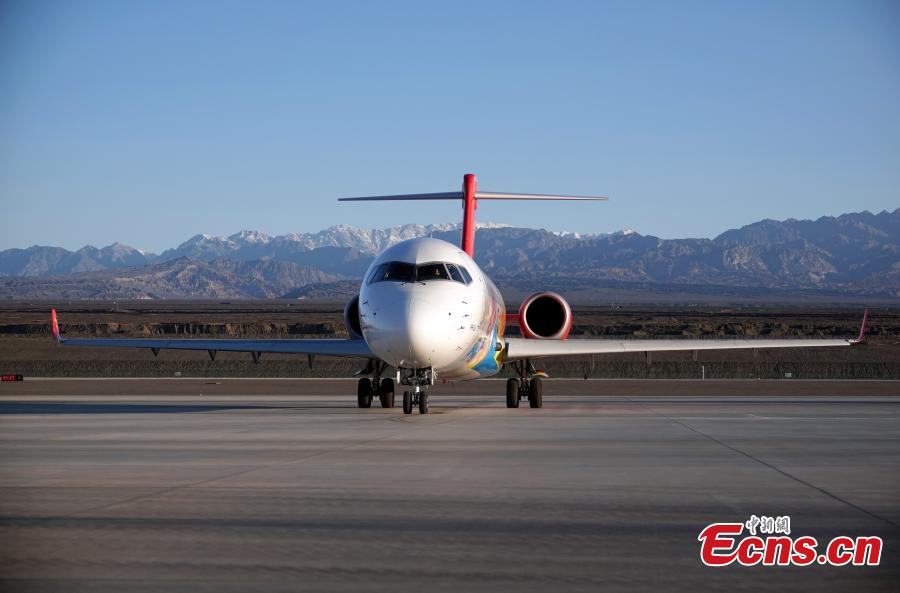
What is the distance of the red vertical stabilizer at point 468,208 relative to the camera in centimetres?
3372

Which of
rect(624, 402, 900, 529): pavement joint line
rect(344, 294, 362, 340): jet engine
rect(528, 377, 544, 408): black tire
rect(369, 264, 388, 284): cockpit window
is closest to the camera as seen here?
rect(624, 402, 900, 529): pavement joint line

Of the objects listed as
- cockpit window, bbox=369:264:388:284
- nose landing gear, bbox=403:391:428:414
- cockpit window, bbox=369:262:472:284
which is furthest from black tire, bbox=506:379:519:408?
cockpit window, bbox=369:264:388:284

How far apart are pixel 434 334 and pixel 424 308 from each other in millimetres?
540

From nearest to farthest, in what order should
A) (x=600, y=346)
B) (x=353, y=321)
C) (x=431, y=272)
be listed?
(x=431, y=272)
(x=353, y=321)
(x=600, y=346)

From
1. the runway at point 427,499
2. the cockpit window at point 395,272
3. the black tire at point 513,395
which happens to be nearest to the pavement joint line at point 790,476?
the runway at point 427,499

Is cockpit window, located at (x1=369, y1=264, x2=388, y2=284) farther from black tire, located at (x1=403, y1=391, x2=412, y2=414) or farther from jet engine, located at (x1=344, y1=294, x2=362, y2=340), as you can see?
jet engine, located at (x1=344, y1=294, x2=362, y2=340)

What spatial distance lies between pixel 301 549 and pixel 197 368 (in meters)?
43.8

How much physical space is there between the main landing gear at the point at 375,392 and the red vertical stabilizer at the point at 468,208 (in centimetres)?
796

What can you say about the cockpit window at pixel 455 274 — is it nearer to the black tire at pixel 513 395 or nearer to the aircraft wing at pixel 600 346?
the aircraft wing at pixel 600 346

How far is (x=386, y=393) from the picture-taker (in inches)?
1047

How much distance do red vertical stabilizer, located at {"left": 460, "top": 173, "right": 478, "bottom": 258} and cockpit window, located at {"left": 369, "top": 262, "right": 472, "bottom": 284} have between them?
10.2m

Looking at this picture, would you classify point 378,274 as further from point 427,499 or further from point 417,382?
point 427,499

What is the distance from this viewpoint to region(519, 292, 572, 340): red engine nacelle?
3028 centimetres

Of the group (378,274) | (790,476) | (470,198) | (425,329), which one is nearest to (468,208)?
(470,198)
